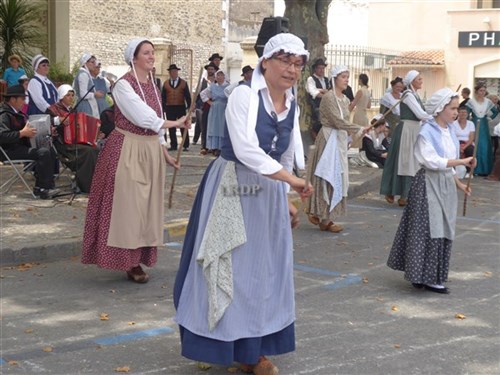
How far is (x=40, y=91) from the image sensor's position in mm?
12562

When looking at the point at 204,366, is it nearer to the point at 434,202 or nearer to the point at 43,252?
the point at 434,202

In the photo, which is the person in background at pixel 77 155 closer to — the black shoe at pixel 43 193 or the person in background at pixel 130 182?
the black shoe at pixel 43 193

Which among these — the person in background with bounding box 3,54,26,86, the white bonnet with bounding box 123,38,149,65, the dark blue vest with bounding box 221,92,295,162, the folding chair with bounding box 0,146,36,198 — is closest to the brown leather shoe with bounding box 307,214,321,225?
the folding chair with bounding box 0,146,36,198

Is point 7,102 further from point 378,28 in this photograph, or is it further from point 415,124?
point 378,28

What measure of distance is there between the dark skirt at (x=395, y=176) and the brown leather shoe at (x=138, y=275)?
5.86m

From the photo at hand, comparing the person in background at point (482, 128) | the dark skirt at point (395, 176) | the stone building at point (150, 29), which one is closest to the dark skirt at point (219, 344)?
the dark skirt at point (395, 176)

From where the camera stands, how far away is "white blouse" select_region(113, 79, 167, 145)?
700cm

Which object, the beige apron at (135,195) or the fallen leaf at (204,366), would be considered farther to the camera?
the beige apron at (135,195)

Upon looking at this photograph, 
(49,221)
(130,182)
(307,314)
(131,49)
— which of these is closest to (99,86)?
(49,221)

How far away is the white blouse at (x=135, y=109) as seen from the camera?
700 centimetres

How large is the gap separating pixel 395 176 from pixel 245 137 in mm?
7965

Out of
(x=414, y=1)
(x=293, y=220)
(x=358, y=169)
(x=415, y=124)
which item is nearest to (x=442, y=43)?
(x=414, y=1)

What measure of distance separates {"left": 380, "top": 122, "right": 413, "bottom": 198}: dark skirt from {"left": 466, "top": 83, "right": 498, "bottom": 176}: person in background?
531cm

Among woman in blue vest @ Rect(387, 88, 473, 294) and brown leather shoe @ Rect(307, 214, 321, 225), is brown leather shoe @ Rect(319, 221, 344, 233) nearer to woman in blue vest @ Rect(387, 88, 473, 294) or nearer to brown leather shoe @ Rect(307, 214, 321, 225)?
brown leather shoe @ Rect(307, 214, 321, 225)
